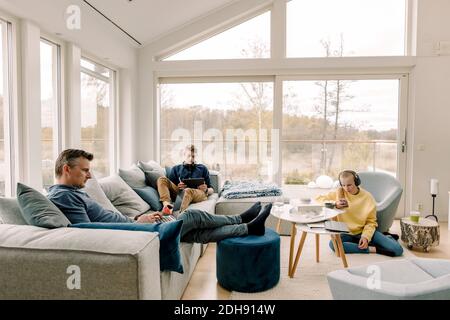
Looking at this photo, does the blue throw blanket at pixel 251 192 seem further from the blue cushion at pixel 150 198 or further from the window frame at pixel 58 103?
the window frame at pixel 58 103

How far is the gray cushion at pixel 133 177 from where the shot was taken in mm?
3527

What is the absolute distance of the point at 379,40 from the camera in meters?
4.71

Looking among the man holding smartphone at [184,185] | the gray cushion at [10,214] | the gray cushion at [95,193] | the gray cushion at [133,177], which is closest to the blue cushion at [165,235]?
the gray cushion at [10,214]

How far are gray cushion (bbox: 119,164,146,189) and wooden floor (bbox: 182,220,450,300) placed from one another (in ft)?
3.32

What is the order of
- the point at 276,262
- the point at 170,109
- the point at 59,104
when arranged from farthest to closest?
the point at 170,109, the point at 59,104, the point at 276,262

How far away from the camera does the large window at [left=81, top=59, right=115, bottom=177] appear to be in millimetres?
3836

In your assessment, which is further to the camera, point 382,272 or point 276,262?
point 276,262

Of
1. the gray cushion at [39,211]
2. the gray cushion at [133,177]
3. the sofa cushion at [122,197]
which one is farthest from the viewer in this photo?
the gray cushion at [133,177]

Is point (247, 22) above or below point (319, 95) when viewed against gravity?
above

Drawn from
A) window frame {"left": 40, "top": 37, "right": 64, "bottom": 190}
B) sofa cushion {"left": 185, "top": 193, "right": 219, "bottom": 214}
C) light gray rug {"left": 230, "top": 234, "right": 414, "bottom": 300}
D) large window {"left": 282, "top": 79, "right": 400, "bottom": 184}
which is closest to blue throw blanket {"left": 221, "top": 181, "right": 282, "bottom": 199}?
sofa cushion {"left": 185, "top": 193, "right": 219, "bottom": 214}

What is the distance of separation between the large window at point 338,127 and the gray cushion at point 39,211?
3.67 m

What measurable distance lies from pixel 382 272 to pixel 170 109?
3988mm

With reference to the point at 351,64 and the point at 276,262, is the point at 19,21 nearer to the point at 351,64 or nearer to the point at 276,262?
the point at 276,262
